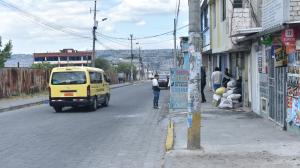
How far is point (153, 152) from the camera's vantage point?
468 inches

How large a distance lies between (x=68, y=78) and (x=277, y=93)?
11.1 metres

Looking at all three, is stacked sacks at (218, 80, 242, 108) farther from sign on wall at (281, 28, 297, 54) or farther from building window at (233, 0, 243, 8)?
sign on wall at (281, 28, 297, 54)

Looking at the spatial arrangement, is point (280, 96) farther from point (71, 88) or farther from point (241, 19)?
point (71, 88)

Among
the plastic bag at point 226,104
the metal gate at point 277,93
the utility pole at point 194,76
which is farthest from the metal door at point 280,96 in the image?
the plastic bag at point 226,104

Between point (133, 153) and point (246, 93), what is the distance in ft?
36.6

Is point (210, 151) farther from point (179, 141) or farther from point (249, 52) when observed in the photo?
point (249, 52)

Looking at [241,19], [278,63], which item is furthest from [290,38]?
[241,19]

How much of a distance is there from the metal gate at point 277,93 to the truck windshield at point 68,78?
9786 millimetres

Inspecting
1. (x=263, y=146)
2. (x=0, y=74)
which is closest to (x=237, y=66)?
(x=263, y=146)

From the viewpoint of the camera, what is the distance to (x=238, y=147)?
11.5 meters

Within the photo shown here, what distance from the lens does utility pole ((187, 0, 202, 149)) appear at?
1121 cm

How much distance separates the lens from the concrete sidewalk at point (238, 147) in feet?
31.9

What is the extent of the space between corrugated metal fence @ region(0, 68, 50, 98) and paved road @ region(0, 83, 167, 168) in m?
16.3

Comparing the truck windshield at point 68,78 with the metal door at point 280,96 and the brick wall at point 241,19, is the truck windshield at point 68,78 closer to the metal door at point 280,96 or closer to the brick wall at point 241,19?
the brick wall at point 241,19
